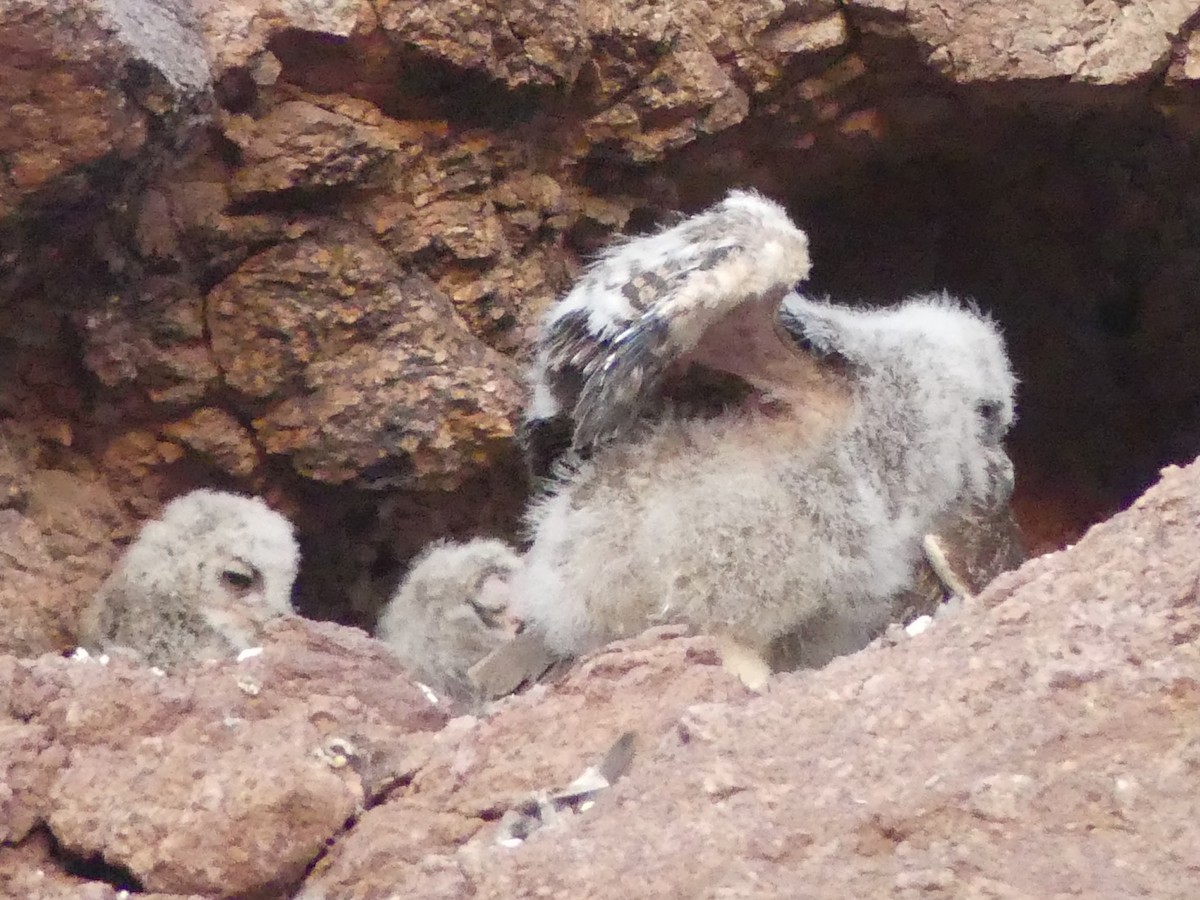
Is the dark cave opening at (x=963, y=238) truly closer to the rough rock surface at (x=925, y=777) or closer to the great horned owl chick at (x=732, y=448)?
the great horned owl chick at (x=732, y=448)

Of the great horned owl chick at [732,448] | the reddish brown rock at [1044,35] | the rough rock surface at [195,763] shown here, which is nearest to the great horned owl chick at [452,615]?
the great horned owl chick at [732,448]

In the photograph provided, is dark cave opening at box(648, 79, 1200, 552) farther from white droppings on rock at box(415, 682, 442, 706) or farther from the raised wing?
white droppings on rock at box(415, 682, 442, 706)

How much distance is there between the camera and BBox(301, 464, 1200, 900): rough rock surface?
1.07 meters

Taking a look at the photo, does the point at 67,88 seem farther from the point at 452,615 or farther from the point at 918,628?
the point at 918,628

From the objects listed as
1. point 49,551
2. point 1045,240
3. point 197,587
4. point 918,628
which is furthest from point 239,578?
point 1045,240

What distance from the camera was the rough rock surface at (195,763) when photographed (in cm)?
141

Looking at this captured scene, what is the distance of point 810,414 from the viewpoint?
2.22m

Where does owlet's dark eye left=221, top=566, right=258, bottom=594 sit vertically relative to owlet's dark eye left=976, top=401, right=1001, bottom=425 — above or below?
below

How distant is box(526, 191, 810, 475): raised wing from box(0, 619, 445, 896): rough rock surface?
0.58 m

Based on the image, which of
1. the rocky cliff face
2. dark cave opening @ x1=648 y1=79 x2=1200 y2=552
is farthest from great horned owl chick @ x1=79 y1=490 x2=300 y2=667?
dark cave opening @ x1=648 y1=79 x2=1200 y2=552

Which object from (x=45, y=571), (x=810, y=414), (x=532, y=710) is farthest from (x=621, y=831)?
(x=45, y=571)

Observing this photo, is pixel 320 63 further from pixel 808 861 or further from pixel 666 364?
pixel 808 861

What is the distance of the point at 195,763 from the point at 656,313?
35.6 inches

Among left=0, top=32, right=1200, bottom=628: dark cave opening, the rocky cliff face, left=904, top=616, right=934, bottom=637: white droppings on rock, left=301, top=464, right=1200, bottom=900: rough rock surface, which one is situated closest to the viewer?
left=301, top=464, right=1200, bottom=900: rough rock surface
